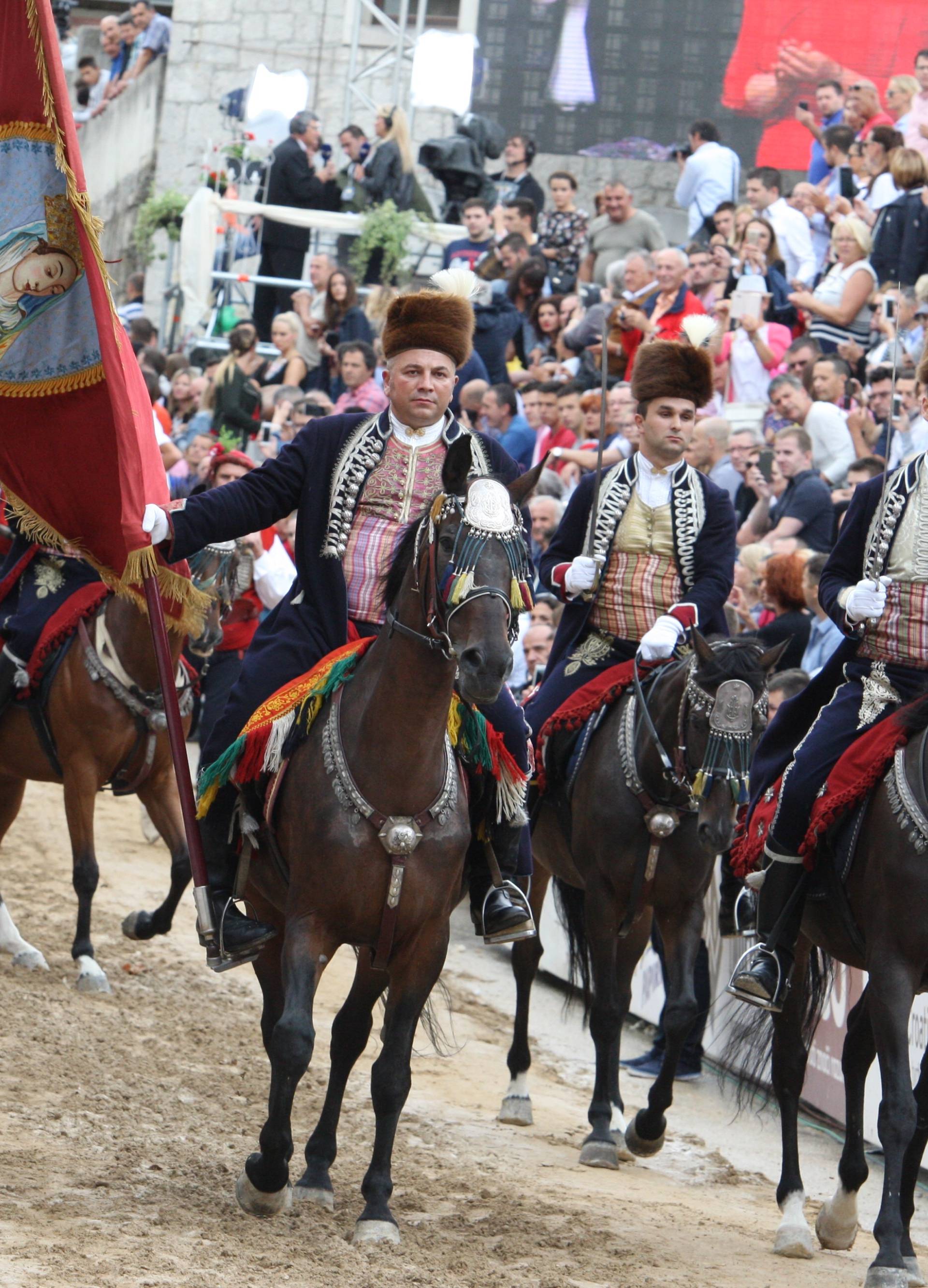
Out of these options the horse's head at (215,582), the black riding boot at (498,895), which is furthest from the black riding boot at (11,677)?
the black riding boot at (498,895)

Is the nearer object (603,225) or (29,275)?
(29,275)

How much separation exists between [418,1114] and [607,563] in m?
2.61

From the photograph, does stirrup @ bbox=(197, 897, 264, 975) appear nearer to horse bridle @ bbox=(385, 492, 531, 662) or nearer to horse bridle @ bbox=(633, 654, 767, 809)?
horse bridle @ bbox=(385, 492, 531, 662)

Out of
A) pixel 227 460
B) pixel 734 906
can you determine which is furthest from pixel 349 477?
pixel 227 460

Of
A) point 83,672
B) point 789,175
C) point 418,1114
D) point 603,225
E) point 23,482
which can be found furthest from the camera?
point 789,175

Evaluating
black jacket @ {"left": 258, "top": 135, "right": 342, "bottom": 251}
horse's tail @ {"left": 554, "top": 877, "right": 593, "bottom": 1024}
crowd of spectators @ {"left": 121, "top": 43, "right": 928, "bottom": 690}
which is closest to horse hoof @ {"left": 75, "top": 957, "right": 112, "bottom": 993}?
horse's tail @ {"left": 554, "top": 877, "right": 593, "bottom": 1024}

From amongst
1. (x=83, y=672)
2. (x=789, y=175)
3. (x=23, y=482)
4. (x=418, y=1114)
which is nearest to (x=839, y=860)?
(x=418, y=1114)

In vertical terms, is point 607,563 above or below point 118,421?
below

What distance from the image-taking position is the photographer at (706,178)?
17359 mm

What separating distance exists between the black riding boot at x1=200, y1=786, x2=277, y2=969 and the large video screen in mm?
14115

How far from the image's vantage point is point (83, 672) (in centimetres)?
897

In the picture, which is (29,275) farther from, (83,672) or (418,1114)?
(418,1114)

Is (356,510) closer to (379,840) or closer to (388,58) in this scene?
(379,840)

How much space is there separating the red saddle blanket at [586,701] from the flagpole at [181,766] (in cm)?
210
